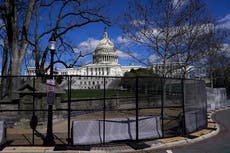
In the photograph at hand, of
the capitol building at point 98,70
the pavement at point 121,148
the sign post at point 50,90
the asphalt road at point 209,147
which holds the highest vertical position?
the capitol building at point 98,70

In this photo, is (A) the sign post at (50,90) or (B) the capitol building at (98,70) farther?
(B) the capitol building at (98,70)

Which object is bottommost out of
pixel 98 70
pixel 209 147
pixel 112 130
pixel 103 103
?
pixel 209 147

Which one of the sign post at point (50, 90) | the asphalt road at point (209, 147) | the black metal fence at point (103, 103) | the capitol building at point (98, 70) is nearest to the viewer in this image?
the asphalt road at point (209, 147)

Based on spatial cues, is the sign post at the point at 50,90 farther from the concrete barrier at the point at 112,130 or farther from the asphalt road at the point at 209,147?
the asphalt road at the point at 209,147

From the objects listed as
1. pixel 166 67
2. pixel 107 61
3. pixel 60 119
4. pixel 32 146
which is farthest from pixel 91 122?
pixel 107 61

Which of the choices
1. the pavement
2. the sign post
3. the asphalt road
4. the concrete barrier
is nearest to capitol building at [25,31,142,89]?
the sign post

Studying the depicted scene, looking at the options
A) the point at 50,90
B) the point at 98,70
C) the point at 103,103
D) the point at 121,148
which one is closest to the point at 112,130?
the point at 121,148

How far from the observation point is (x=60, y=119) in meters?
19.3

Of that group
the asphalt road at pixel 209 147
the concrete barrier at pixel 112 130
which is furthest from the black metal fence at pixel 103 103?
the asphalt road at pixel 209 147

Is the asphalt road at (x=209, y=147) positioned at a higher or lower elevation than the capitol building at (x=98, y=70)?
lower

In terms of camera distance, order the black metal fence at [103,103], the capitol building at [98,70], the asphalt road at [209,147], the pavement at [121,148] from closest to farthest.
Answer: the pavement at [121,148] → the asphalt road at [209,147] → the black metal fence at [103,103] → the capitol building at [98,70]

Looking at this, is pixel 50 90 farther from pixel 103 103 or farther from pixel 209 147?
pixel 209 147

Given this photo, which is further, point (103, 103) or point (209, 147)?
point (103, 103)

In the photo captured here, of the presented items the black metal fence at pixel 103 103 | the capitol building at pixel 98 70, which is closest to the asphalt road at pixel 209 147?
the black metal fence at pixel 103 103
